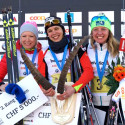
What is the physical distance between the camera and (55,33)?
11.6 feet

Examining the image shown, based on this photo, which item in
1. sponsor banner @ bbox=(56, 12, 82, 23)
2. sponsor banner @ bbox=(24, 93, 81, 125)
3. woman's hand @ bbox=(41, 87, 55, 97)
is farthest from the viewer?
sponsor banner @ bbox=(56, 12, 82, 23)

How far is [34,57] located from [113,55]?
114cm

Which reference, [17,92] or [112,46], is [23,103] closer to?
[17,92]

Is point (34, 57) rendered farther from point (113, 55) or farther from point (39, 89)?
point (113, 55)

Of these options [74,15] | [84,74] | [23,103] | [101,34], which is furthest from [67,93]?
[74,15]

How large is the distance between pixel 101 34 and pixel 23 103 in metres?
1.45

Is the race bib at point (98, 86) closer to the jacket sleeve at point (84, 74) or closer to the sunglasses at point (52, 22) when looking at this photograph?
the jacket sleeve at point (84, 74)

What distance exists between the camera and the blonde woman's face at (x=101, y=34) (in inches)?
141

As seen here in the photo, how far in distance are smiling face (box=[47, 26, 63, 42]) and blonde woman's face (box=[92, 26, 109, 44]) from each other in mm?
498

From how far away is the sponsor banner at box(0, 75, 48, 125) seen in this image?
Result: 3.14 meters

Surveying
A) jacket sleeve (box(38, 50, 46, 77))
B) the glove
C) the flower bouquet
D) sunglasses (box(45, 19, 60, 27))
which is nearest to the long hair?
the flower bouquet

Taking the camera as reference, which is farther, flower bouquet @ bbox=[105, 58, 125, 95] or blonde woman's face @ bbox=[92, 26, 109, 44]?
blonde woman's face @ bbox=[92, 26, 109, 44]

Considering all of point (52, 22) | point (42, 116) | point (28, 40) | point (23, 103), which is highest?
point (52, 22)

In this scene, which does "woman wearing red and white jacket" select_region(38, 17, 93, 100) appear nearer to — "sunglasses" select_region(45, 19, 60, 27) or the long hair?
"sunglasses" select_region(45, 19, 60, 27)
